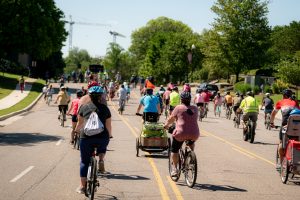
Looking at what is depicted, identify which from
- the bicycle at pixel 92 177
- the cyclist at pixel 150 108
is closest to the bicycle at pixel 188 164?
the bicycle at pixel 92 177

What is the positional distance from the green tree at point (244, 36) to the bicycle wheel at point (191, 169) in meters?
66.5

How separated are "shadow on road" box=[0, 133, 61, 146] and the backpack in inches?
435

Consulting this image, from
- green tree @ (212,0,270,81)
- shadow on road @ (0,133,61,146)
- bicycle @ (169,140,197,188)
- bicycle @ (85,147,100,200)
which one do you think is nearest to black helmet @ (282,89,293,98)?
bicycle @ (169,140,197,188)

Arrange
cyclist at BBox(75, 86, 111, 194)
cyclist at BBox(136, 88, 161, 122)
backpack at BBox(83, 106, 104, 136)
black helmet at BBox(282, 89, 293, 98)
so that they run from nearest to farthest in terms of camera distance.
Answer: backpack at BBox(83, 106, 104, 136)
cyclist at BBox(75, 86, 111, 194)
black helmet at BBox(282, 89, 293, 98)
cyclist at BBox(136, 88, 161, 122)

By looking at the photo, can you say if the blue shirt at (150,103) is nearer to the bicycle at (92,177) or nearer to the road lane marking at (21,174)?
the road lane marking at (21,174)

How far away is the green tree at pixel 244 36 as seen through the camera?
76750mm

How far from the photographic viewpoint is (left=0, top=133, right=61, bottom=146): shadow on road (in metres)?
20.0

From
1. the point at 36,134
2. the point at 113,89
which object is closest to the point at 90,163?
the point at 36,134

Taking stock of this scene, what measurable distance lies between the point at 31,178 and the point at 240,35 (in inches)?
2669

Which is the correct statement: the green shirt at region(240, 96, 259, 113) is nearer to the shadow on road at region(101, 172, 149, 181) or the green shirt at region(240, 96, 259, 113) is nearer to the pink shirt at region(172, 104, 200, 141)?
the shadow on road at region(101, 172, 149, 181)

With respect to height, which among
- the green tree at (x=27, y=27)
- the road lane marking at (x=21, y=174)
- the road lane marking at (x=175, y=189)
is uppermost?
the green tree at (x=27, y=27)

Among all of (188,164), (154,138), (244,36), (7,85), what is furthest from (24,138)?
(244,36)

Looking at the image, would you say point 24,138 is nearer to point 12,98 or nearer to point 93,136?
point 93,136

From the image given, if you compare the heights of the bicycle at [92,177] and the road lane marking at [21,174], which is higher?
the bicycle at [92,177]
